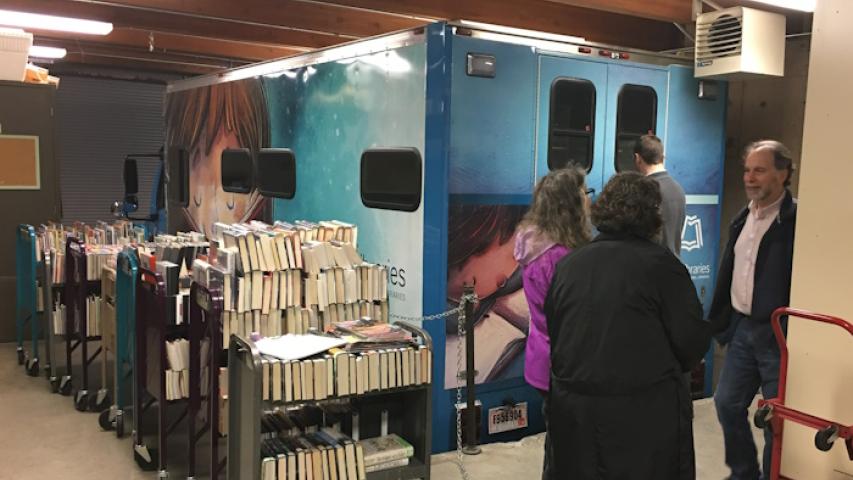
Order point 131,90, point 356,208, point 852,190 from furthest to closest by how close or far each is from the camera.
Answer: point 131,90 → point 356,208 → point 852,190

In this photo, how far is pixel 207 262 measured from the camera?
422 cm

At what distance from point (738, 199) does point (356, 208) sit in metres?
3.23

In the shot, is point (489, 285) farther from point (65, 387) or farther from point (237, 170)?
point (65, 387)

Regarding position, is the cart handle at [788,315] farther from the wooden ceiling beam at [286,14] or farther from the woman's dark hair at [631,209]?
the wooden ceiling beam at [286,14]

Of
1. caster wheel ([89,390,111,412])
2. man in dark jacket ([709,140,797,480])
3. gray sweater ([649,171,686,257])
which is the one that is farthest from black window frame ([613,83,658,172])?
caster wheel ([89,390,111,412])

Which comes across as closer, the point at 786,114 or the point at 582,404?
the point at 582,404

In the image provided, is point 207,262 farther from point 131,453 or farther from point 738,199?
point 738,199

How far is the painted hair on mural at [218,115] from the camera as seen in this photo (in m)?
6.14

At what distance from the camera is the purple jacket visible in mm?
3303

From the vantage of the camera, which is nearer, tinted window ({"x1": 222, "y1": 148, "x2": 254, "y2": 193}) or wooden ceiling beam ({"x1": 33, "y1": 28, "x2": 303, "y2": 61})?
tinted window ({"x1": 222, "y1": 148, "x2": 254, "y2": 193})

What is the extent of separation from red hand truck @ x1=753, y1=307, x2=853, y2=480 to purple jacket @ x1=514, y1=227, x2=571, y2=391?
90 centimetres

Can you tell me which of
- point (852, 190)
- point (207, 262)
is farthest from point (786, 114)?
point (207, 262)

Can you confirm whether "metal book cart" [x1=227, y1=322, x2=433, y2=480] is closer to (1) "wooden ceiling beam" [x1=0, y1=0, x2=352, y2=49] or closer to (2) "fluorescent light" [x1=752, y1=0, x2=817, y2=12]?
(2) "fluorescent light" [x1=752, y1=0, x2=817, y2=12]

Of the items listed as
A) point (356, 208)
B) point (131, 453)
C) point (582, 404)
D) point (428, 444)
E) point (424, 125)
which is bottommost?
point (131, 453)
